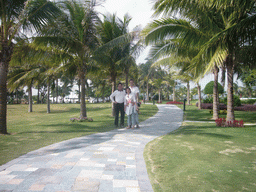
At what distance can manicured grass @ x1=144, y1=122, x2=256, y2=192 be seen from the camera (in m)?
2.57

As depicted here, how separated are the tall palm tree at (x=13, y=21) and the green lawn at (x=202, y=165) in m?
5.78

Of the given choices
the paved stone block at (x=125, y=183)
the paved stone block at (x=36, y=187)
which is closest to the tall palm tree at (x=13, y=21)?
the paved stone block at (x=36, y=187)

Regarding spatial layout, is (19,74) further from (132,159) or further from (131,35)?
(132,159)

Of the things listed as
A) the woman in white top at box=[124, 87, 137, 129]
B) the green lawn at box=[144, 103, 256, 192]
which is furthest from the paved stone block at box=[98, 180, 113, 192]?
the woman in white top at box=[124, 87, 137, 129]

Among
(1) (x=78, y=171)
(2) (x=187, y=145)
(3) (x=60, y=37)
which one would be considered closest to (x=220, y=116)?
(2) (x=187, y=145)

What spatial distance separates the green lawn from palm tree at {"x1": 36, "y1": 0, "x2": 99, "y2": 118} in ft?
22.0

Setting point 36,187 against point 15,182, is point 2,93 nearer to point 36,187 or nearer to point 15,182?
point 15,182

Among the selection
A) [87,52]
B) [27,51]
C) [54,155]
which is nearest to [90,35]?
[87,52]

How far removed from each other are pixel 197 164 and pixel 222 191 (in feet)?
3.12

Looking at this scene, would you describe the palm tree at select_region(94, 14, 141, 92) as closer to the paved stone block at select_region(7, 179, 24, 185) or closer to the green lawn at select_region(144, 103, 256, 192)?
the green lawn at select_region(144, 103, 256, 192)

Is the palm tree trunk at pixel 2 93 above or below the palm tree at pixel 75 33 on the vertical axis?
below

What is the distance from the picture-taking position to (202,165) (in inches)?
129

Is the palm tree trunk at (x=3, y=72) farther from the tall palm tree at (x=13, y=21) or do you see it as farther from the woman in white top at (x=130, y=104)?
the woman in white top at (x=130, y=104)

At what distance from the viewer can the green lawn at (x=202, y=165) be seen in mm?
2561
